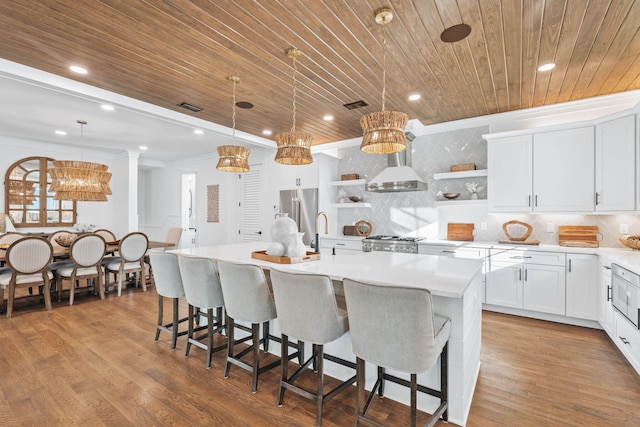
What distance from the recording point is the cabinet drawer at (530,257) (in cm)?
348

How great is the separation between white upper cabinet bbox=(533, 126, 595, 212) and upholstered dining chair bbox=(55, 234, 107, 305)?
241 inches

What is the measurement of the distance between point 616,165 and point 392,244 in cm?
263

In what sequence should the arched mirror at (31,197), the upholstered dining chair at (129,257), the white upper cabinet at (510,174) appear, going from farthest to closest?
the arched mirror at (31,197) < the upholstered dining chair at (129,257) < the white upper cabinet at (510,174)

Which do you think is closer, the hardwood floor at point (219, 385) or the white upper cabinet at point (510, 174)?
the hardwood floor at point (219, 385)

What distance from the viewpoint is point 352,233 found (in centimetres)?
553

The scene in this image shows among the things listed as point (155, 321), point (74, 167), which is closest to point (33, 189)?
point (74, 167)

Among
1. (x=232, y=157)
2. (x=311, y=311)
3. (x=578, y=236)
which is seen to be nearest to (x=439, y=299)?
(x=311, y=311)

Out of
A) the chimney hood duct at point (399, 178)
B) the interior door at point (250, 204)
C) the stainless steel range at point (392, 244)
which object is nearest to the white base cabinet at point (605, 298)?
the stainless steel range at point (392, 244)

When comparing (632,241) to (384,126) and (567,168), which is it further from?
(384,126)

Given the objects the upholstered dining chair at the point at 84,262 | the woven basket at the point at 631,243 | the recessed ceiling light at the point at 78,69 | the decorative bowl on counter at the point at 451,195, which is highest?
the recessed ceiling light at the point at 78,69

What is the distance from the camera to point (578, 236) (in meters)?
3.73

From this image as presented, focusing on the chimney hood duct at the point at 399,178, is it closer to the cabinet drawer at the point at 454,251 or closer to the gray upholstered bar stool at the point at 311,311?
the cabinet drawer at the point at 454,251

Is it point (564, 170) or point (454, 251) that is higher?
point (564, 170)

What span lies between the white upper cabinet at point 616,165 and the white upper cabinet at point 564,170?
0.26 feet
